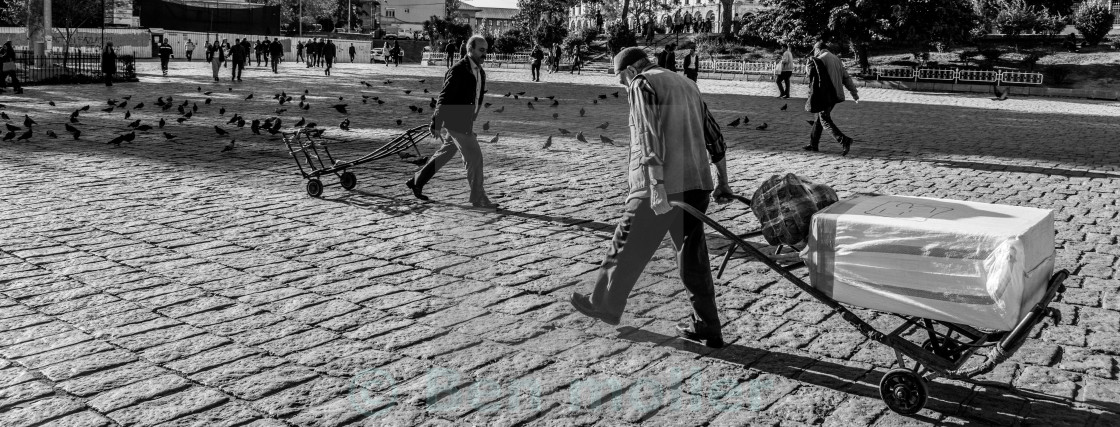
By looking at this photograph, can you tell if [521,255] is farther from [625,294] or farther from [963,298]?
[963,298]

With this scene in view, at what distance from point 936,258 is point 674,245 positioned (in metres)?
1.44

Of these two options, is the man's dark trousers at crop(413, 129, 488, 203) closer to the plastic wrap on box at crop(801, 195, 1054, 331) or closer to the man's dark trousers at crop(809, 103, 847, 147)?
the plastic wrap on box at crop(801, 195, 1054, 331)

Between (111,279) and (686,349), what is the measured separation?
11.5 feet

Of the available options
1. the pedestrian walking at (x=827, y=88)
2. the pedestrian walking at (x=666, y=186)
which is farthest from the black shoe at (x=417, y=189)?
the pedestrian walking at (x=827, y=88)

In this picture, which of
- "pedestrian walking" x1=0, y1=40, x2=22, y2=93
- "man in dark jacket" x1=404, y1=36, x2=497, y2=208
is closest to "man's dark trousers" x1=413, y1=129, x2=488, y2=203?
"man in dark jacket" x1=404, y1=36, x2=497, y2=208

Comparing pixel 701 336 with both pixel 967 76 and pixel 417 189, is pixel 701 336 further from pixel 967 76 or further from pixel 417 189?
pixel 967 76

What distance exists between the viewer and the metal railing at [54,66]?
2719cm

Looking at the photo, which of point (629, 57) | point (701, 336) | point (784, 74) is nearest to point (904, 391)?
point (701, 336)

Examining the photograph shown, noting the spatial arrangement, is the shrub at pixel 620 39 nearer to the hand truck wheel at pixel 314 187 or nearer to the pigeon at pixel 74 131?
the pigeon at pixel 74 131

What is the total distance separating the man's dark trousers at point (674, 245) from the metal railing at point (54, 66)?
2543 cm

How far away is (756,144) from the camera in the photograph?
575 inches

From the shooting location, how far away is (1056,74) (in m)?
35.2

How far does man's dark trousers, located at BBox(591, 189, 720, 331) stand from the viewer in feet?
16.3

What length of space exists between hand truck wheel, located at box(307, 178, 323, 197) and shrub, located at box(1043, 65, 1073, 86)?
31.7 m
